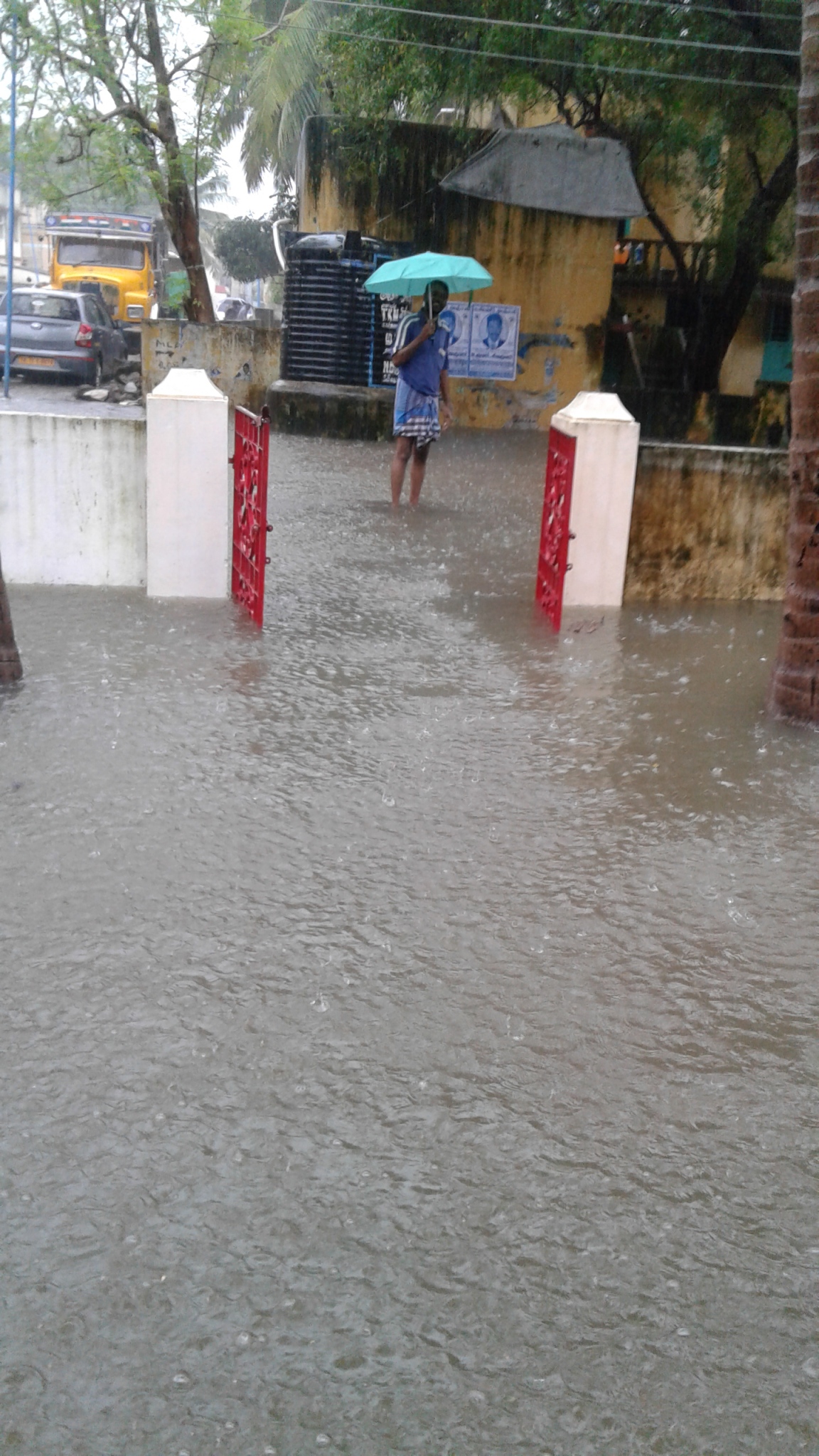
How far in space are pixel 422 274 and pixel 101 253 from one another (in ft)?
73.0

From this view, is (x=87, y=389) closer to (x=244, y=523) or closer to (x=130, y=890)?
(x=244, y=523)

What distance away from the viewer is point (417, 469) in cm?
1128

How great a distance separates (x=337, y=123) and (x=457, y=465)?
250 inches

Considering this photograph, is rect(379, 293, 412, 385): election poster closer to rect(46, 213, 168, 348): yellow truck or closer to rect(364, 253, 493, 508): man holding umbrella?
rect(364, 253, 493, 508): man holding umbrella

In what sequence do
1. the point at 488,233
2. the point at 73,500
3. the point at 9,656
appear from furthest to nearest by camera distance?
the point at 488,233, the point at 73,500, the point at 9,656

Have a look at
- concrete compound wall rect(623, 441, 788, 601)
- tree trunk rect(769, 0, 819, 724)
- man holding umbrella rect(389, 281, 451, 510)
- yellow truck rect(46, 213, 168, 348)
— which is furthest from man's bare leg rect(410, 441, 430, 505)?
yellow truck rect(46, 213, 168, 348)

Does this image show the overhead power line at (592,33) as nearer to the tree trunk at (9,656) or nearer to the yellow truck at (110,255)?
the tree trunk at (9,656)

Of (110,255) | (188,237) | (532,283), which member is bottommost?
(532,283)

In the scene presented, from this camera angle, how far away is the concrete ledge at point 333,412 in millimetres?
16438

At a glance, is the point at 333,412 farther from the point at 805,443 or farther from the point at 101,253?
the point at 101,253

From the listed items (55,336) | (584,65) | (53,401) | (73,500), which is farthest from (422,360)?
(55,336)

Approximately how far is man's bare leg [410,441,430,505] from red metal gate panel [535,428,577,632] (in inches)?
116

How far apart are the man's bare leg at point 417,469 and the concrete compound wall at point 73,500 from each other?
3.76 m

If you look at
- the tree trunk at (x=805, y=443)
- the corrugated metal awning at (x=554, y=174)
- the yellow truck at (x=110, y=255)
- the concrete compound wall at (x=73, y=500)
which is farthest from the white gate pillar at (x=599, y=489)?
the yellow truck at (x=110, y=255)
